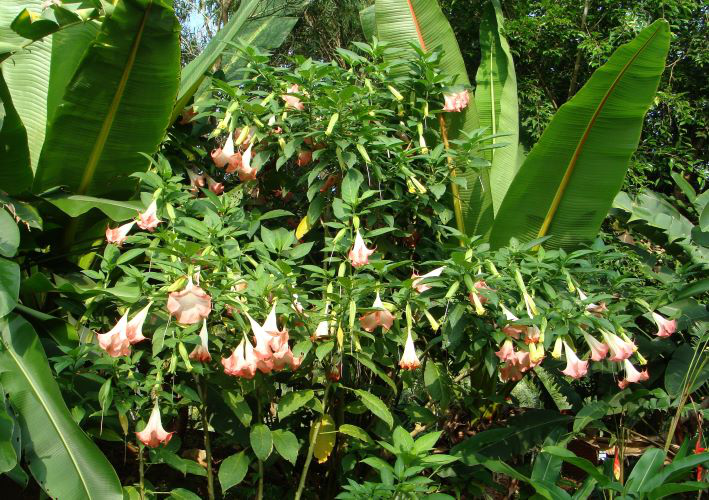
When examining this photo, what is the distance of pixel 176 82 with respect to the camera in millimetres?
2967

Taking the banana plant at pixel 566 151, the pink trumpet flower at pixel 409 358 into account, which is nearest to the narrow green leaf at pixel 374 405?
the pink trumpet flower at pixel 409 358

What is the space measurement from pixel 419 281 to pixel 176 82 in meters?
1.33

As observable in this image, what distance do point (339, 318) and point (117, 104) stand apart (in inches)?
54.3

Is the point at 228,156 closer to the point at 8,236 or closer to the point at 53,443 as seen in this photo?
the point at 8,236

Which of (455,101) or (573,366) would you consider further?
(455,101)

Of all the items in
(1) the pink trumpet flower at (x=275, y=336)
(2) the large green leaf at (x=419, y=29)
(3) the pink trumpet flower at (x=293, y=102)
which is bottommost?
(1) the pink trumpet flower at (x=275, y=336)

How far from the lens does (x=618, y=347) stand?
7.86ft

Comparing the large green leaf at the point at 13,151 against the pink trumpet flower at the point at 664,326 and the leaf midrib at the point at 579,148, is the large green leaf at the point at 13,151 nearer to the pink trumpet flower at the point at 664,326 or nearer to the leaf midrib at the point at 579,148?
the leaf midrib at the point at 579,148

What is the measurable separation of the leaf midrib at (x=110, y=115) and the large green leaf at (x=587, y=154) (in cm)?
169

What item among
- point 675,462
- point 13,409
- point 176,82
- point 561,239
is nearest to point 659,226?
point 561,239

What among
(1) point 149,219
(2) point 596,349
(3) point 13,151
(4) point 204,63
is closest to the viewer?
(1) point 149,219

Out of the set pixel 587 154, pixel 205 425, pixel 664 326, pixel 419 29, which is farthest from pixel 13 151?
pixel 664 326

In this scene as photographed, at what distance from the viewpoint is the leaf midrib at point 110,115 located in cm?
279

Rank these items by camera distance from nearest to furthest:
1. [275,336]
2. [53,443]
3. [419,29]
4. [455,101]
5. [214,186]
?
1. [275,336]
2. [53,443]
3. [455,101]
4. [214,186]
5. [419,29]
